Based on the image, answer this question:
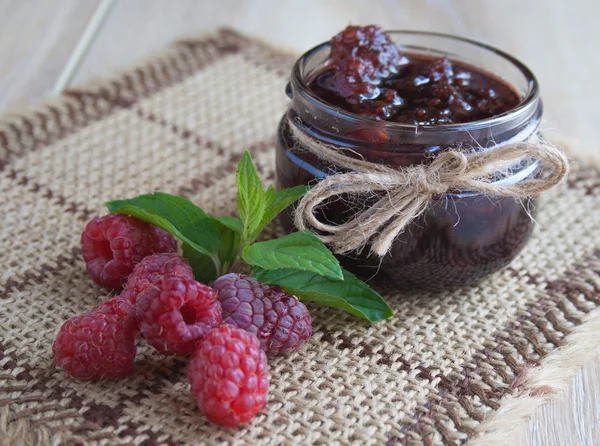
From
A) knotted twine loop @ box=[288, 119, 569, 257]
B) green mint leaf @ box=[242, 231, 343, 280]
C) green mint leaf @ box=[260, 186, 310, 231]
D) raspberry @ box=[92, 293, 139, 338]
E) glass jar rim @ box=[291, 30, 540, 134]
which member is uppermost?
glass jar rim @ box=[291, 30, 540, 134]

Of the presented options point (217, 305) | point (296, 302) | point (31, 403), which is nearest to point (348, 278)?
point (296, 302)

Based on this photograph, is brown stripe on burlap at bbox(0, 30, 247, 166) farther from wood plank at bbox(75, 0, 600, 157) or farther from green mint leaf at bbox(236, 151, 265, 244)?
green mint leaf at bbox(236, 151, 265, 244)

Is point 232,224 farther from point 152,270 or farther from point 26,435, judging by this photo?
point 26,435

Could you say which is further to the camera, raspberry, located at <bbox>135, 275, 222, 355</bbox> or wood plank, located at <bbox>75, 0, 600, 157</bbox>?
wood plank, located at <bbox>75, 0, 600, 157</bbox>

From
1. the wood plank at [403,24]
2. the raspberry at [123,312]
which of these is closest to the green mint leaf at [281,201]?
the raspberry at [123,312]

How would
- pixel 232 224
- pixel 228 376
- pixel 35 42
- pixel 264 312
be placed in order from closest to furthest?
pixel 228 376 < pixel 264 312 < pixel 232 224 < pixel 35 42

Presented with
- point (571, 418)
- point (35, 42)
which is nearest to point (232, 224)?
point (571, 418)

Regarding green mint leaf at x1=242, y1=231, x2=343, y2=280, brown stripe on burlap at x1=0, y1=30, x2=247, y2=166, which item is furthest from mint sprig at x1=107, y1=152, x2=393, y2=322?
brown stripe on burlap at x1=0, y1=30, x2=247, y2=166
